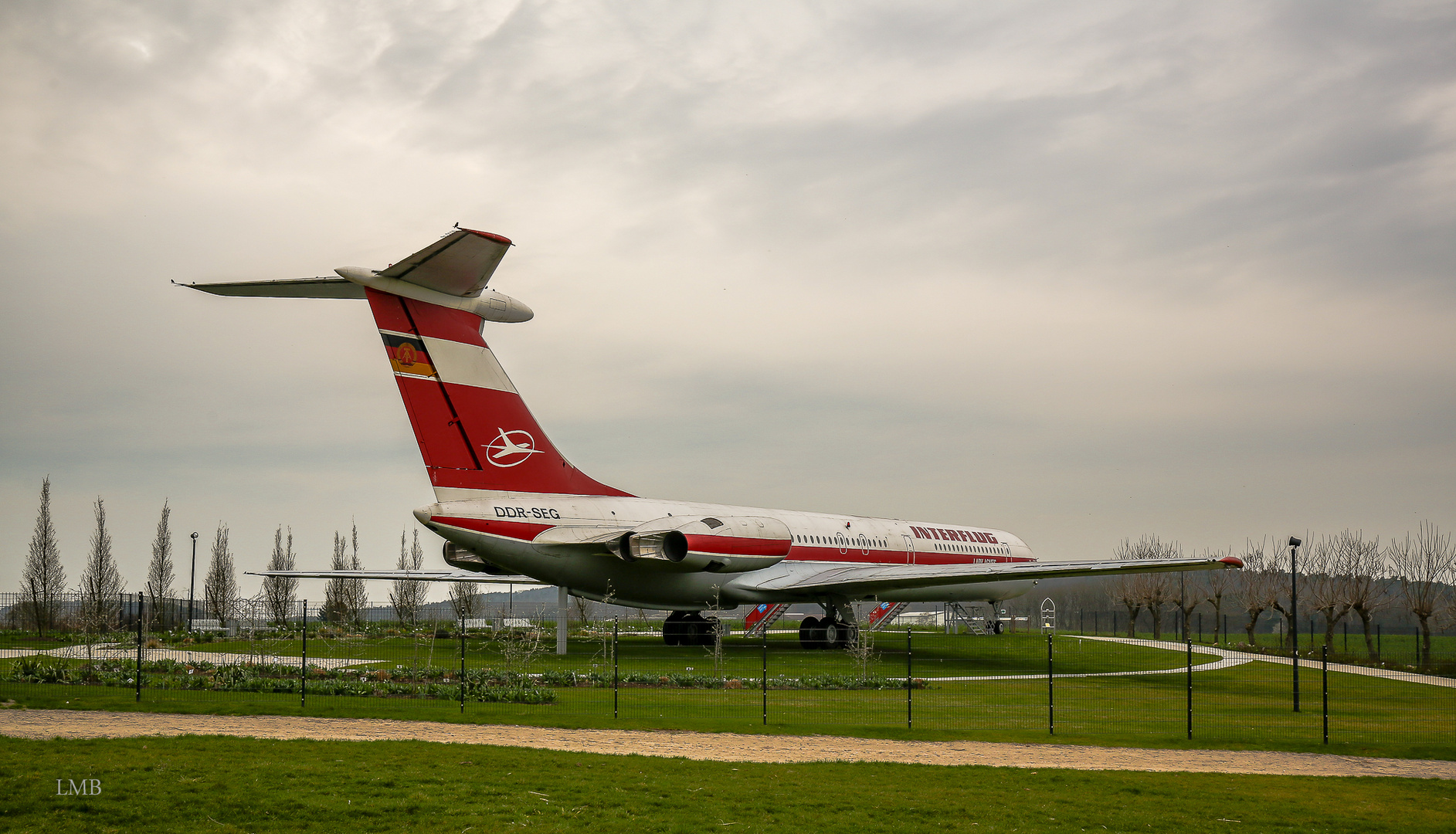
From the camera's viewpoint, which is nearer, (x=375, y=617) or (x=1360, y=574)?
(x=1360, y=574)

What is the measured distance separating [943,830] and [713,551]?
58.9 ft

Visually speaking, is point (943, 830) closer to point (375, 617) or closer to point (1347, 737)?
point (1347, 737)

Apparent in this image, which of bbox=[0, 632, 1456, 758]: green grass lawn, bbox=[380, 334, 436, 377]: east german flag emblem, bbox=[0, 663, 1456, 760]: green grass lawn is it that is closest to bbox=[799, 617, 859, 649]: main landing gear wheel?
bbox=[0, 632, 1456, 758]: green grass lawn

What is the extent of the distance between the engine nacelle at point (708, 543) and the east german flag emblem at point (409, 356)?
589 cm

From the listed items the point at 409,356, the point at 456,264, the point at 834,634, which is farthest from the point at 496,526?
the point at 834,634

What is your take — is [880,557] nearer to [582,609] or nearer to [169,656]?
[582,609]

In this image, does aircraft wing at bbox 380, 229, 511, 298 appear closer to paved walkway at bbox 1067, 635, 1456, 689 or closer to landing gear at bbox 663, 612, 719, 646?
landing gear at bbox 663, 612, 719, 646

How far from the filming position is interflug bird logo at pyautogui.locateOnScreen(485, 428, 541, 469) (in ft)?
76.0

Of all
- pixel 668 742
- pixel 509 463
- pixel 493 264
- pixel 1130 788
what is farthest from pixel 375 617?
pixel 1130 788

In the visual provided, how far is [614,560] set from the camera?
84.4 ft

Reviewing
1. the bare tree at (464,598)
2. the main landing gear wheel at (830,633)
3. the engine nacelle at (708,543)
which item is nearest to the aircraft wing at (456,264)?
the engine nacelle at (708,543)

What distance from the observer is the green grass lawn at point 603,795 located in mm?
8719

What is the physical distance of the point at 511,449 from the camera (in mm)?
23578

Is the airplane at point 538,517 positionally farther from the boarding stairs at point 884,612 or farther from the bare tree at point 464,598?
the bare tree at point 464,598
